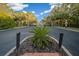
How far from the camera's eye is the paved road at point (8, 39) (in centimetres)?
223

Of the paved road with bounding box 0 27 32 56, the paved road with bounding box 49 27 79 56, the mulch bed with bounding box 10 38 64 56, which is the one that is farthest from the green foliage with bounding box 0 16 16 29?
the paved road with bounding box 49 27 79 56

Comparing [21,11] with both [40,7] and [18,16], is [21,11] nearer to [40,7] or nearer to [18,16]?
[18,16]

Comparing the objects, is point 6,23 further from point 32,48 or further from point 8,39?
point 32,48

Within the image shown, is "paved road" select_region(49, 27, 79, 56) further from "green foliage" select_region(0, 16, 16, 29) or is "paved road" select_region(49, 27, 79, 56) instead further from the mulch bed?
"green foliage" select_region(0, 16, 16, 29)

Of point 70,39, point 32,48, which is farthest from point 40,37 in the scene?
point 70,39

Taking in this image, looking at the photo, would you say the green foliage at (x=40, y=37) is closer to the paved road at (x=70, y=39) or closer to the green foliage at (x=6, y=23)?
the paved road at (x=70, y=39)

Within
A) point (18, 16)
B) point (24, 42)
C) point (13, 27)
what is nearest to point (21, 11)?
point (18, 16)

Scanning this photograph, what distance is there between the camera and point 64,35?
2264 mm

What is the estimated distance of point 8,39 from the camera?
7.46 ft

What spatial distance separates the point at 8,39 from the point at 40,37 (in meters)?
0.37

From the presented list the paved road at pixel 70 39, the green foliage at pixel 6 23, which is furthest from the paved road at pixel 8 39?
the paved road at pixel 70 39

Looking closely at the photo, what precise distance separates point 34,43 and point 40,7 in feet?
1.37

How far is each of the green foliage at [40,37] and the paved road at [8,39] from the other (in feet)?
0.35

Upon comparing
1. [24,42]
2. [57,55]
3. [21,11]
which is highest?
[21,11]
